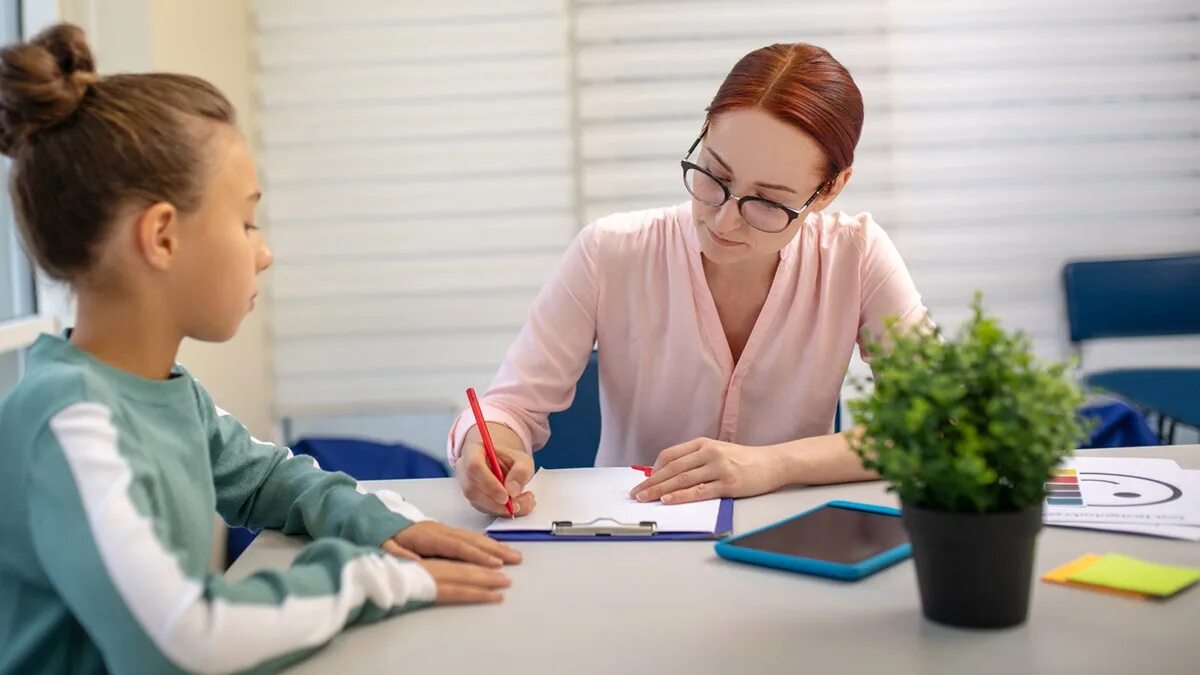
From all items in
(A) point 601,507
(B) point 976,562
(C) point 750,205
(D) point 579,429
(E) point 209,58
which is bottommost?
(D) point 579,429

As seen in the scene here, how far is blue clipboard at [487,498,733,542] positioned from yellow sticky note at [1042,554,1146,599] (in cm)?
40

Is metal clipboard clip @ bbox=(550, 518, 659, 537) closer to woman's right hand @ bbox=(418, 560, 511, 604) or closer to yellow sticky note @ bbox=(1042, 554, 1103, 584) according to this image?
woman's right hand @ bbox=(418, 560, 511, 604)

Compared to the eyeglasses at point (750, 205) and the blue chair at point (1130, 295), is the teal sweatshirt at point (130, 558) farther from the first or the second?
the blue chair at point (1130, 295)

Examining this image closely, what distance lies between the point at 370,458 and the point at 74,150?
2426mm

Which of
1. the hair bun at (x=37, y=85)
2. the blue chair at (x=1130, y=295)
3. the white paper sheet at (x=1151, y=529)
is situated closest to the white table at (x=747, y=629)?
the white paper sheet at (x=1151, y=529)

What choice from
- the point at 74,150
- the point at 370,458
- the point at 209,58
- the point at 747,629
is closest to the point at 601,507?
the point at 747,629

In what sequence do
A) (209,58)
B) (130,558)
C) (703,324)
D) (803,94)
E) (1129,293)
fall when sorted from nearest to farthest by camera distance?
(130,558)
(803,94)
(703,324)
(209,58)
(1129,293)

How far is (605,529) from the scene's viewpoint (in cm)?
159

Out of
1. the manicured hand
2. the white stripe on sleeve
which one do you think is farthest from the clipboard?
the white stripe on sleeve

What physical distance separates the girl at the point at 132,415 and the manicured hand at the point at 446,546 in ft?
0.13

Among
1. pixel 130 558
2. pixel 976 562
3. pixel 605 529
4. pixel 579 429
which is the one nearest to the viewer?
pixel 130 558

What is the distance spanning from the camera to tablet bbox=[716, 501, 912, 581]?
4.56 ft

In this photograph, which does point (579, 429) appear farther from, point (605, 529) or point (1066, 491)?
point (1066, 491)

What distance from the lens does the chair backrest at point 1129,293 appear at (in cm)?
373
